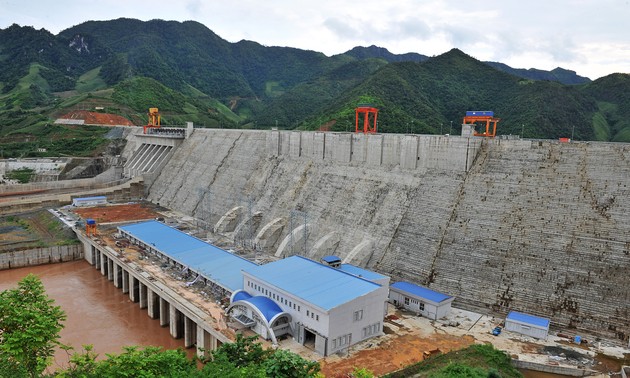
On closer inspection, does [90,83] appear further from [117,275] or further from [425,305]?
[425,305]

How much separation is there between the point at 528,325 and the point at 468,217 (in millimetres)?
11096

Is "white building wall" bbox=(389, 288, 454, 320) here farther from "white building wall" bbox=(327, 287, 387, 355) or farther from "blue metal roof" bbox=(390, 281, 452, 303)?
"white building wall" bbox=(327, 287, 387, 355)

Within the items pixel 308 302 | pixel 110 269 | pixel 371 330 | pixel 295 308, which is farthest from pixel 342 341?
pixel 110 269

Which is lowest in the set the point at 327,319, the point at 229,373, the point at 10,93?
the point at 327,319

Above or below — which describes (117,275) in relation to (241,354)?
below

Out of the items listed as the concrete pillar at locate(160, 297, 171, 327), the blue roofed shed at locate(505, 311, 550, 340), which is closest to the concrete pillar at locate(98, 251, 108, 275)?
the concrete pillar at locate(160, 297, 171, 327)

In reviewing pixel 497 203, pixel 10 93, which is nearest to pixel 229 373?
pixel 497 203

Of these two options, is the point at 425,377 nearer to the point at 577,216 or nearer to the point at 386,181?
the point at 577,216

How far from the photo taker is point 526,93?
94688 mm

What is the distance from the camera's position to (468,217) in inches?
1513

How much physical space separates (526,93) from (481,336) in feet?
260

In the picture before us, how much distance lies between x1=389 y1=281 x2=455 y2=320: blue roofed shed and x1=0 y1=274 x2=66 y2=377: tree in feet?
76.4

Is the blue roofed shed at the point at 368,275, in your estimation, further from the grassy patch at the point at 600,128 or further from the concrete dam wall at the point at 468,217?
the grassy patch at the point at 600,128

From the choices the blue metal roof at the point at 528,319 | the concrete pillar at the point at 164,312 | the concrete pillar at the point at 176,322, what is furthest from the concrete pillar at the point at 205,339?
the blue metal roof at the point at 528,319
